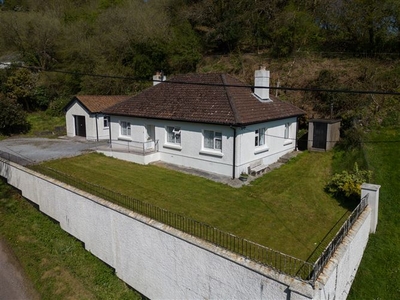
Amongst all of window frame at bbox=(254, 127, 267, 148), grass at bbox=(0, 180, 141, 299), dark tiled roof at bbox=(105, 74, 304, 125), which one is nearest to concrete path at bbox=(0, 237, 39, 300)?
grass at bbox=(0, 180, 141, 299)

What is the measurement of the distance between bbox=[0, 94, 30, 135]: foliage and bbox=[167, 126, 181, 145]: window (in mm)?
19257

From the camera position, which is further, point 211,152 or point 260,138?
point 260,138

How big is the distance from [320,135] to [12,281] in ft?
59.3

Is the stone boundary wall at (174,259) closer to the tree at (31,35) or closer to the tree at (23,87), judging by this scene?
the tree at (23,87)

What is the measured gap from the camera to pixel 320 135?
800 inches

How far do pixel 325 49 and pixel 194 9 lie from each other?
1731 centimetres

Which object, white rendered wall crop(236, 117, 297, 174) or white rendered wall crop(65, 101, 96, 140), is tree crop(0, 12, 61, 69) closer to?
white rendered wall crop(65, 101, 96, 140)

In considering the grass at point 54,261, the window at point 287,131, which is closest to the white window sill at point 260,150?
the window at point 287,131

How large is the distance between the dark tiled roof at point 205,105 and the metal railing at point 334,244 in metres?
6.67

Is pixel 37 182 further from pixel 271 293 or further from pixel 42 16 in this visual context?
pixel 42 16

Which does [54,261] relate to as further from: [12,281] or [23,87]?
[23,87]

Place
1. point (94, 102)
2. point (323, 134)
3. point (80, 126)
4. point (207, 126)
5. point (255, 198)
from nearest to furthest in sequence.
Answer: point (255, 198) → point (207, 126) → point (323, 134) → point (94, 102) → point (80, 126)

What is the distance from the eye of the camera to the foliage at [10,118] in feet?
96.8

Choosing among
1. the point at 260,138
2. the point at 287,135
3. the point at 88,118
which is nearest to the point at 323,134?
the point at 287,135
